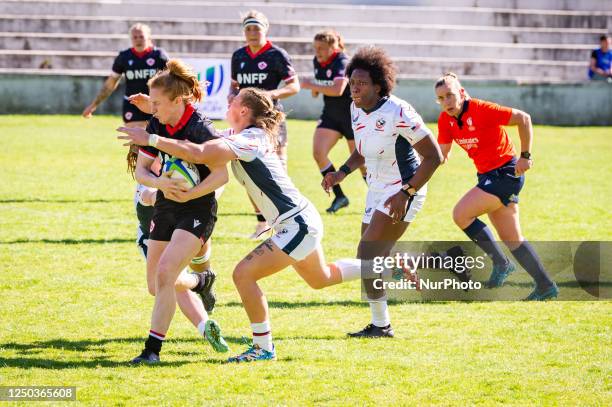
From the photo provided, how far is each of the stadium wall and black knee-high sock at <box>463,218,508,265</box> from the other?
16.3m

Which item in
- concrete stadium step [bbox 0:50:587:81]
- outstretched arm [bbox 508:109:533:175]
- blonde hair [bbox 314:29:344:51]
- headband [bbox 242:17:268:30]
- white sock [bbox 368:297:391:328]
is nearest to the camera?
white sock [bbox 368:297:391:328]

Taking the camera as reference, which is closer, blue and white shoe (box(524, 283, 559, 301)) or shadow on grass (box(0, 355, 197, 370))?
shadow on grass (box(0, 355, 197, 370))

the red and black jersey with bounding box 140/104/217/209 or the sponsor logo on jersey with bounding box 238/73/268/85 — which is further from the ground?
the red and black jersey with bounding box 140/104/217/209

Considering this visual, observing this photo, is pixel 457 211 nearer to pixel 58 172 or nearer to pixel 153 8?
pixel 58 172

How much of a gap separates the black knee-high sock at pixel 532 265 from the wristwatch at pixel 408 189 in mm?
2124

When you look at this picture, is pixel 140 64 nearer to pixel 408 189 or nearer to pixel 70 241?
pixel 70 241

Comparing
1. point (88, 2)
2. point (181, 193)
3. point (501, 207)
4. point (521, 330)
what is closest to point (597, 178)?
point (501, 207)

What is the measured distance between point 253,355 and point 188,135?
5.04 feet

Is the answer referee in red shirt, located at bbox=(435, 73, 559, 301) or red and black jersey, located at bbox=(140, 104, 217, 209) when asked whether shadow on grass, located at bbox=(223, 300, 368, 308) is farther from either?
red and black jersey, located at bbox=(140, 104, 217, 209)

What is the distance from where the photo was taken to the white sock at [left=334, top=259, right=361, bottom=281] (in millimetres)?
6934

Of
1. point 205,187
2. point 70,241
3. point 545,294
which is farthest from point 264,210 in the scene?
point 70,241

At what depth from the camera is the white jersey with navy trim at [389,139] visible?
6.82m
